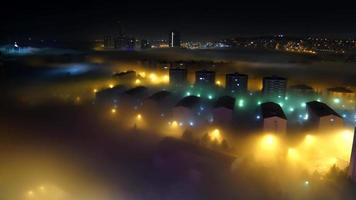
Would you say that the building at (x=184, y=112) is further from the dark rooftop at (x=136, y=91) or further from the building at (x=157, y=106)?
the dark rooftop at (x=136, y=91)

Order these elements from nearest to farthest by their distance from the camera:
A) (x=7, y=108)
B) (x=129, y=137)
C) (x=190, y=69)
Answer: (x=129, y=137), (x=7, y=108), (x=190, y=69)

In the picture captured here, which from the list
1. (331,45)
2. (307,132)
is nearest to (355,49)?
(331,45)

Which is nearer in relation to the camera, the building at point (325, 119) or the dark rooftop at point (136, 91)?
the building at point (325, 119)

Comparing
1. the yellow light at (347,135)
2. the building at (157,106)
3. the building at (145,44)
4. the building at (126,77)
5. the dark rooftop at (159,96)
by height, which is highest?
the building at (145,44)

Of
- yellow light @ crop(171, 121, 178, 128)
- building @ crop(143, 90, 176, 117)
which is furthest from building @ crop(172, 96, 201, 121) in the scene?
building @ crop(143, 90, 176, 117)

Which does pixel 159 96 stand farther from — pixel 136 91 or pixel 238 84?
pixel 238 84

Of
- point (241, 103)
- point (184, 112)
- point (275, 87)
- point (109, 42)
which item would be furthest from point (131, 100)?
point (109, 42)

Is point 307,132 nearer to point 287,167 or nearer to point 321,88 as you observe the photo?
point 287,167

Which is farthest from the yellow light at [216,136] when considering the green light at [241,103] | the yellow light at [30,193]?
the yellow light at [30,193]

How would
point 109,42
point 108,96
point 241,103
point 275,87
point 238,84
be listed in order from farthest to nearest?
point 109,42 < point 238,84 < point 275,87 < point 241,103 < point 108,96
